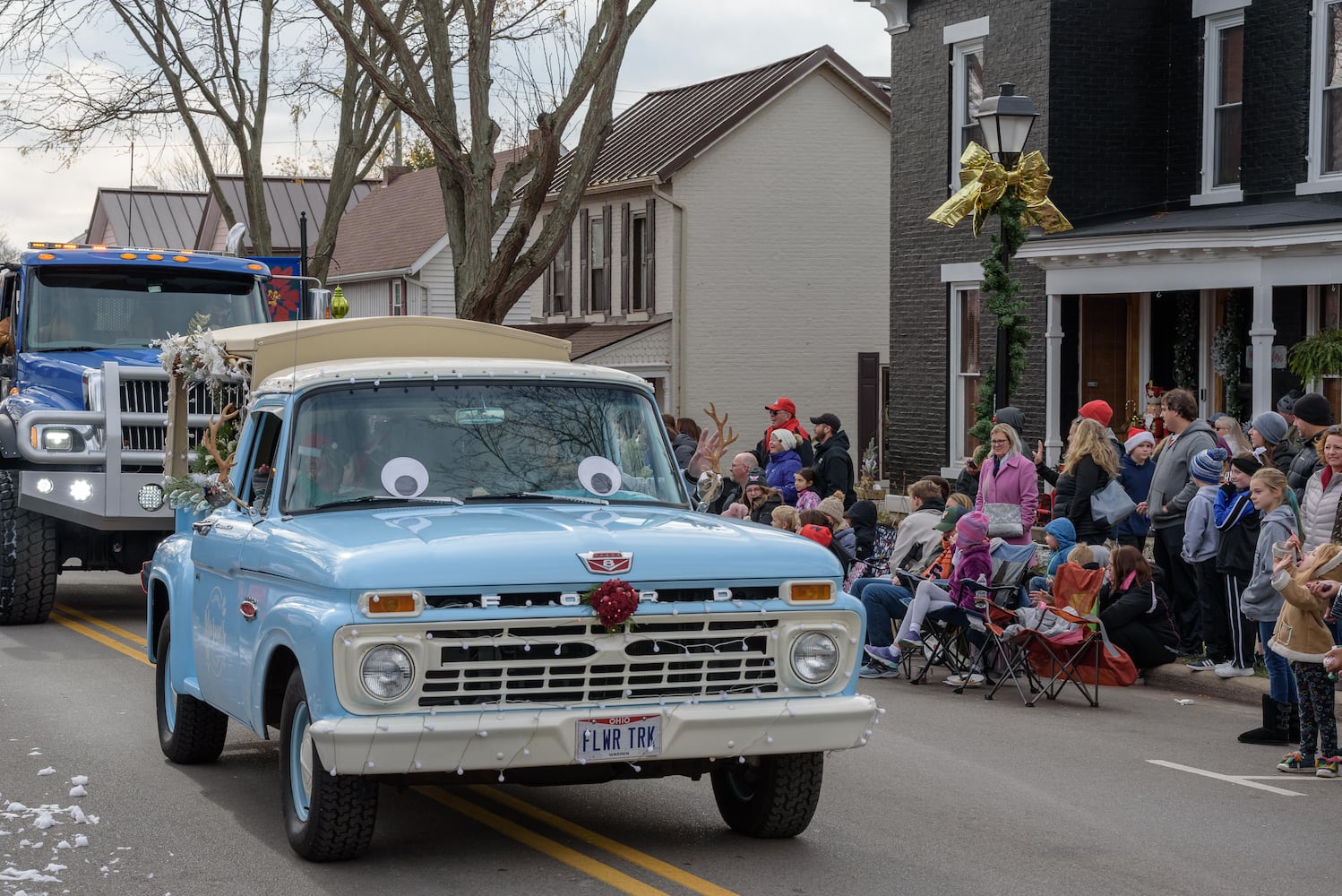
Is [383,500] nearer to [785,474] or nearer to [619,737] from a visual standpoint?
[619,737]

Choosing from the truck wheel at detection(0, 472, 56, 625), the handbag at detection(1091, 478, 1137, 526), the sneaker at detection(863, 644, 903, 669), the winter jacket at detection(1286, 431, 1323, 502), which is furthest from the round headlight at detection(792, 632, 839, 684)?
the truck wheel at detection(0, 472, 56, 625)

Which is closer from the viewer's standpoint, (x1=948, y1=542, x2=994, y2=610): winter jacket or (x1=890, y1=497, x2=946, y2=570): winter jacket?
(x1=948, y1=542, x2=994, y2=610): winter jacket

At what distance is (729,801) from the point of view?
785 cm

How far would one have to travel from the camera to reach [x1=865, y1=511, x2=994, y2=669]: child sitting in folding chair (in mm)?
12344

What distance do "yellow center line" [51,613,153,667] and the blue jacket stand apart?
755 cm

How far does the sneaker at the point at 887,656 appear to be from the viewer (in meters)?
13.0

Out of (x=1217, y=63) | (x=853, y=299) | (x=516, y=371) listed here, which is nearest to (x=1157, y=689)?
(x=516, y=371)

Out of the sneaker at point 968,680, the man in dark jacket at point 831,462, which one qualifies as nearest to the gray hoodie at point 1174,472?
the sneaker at point 968,680

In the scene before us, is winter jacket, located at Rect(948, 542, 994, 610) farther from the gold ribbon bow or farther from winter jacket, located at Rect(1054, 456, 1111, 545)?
the gold ribbon bow

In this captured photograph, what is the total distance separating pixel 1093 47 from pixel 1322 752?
14.7 metres

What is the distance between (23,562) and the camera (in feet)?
49.4

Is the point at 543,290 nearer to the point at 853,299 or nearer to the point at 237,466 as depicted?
the point at 853,299

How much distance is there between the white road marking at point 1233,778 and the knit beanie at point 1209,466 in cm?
317

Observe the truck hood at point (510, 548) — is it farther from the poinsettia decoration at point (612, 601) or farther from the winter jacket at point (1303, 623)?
the winter jacket at point (1303, 623)
